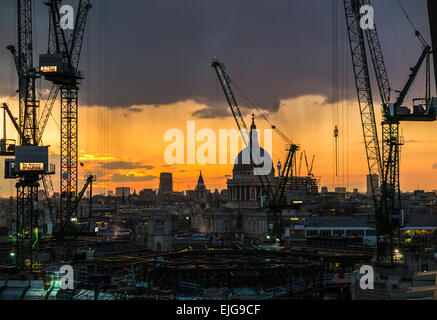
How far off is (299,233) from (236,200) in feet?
215

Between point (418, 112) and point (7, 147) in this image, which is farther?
point (7, 147)

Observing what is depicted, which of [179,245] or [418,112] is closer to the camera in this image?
[418,112]

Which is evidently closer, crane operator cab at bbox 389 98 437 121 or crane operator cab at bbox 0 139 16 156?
crane operator cab at bbox 389 98 437 121

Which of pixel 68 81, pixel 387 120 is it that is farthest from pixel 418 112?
pixel 68 81

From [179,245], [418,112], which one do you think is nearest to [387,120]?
[418,112]

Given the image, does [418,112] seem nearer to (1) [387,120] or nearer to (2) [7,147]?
(1) [387,120]

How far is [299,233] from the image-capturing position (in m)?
134

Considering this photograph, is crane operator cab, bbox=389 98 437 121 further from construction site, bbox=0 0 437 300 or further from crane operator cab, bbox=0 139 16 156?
crane operator cab, bbox=0 139 16 156

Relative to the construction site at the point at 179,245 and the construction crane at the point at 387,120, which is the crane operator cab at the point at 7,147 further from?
the construction crane at the point at 387,120

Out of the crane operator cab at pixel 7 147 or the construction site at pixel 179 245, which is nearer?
the construction site at pixel 179 245

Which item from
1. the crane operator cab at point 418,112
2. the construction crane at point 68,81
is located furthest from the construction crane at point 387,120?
the construction crane at point 68,81

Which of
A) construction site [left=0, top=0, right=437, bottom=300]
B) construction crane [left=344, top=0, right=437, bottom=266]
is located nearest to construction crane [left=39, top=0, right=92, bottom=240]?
construction site [left=0, top=0, right=437, bottom=300]
